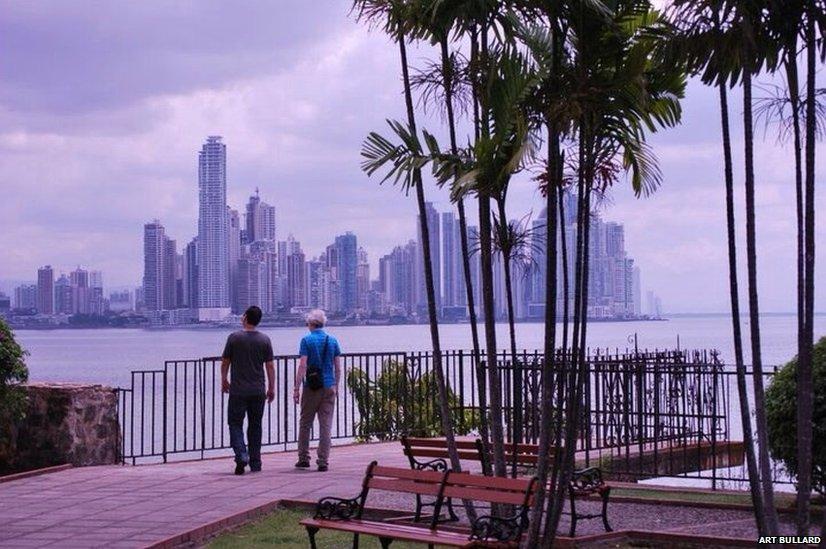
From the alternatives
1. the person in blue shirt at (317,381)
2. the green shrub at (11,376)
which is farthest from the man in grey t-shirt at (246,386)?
the green shrub at (11,376)

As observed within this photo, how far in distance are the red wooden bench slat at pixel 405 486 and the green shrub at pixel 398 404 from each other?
935 cm

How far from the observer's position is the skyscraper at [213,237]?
225 feet

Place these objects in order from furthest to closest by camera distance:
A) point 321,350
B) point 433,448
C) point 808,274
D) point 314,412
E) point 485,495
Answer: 1. point 314,412
2. point 321,350
3. point 433,448
4. point 485,495
5. point 808,274

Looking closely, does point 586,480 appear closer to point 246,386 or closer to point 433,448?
point 433,448

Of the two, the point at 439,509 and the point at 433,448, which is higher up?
the point at 433,448

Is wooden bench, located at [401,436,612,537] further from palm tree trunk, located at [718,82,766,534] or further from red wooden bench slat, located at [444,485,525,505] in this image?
palm tree trunk, located at [718,82,766,534]

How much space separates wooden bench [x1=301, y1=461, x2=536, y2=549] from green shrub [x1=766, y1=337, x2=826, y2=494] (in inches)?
104

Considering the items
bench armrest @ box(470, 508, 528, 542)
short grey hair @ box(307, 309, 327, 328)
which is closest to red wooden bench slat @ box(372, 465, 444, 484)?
bench armrest @ box(470, 508, 528, 542)

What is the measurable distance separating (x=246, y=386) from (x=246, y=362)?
28 centimetres

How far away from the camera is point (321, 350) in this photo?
14.8 meters

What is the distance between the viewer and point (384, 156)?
951 centimetres

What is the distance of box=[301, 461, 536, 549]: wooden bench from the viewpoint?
26.9 ft

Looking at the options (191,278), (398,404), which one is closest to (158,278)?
(191,278)

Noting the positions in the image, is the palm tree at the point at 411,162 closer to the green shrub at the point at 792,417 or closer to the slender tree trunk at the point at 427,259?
the slender tree trunk at the point at 427,259
